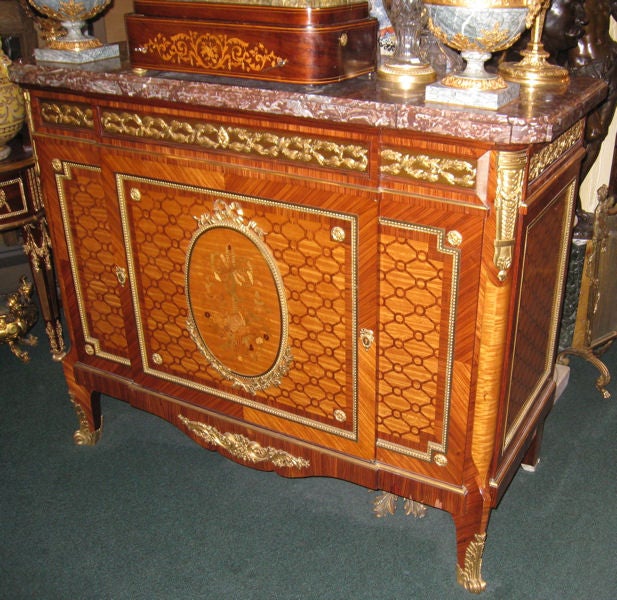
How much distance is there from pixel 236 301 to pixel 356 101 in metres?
0.67

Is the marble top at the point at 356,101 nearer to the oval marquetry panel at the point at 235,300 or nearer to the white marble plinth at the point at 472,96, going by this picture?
the white marble plinth at the point at 472,96

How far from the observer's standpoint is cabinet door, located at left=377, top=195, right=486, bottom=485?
1.59 meters

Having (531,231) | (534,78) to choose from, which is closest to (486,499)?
(531,231)

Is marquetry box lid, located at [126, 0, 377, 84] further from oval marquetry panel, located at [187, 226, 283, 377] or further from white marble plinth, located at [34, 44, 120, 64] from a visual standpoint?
oval marquetry panel, located at [187, 226, 283, 377]

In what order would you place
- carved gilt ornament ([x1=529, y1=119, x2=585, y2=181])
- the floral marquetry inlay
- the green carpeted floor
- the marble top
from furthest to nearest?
the green carpeted floor < the floral marquetry inlay < carved gilt ornament ([x1=529, y1=119, x2=585, y2=181]) < the marble top

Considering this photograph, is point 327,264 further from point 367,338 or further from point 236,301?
point 236,301

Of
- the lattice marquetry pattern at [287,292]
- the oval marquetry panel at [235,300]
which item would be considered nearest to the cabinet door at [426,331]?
the lattice marquetry pattern at [287,292]

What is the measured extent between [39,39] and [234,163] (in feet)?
5.91

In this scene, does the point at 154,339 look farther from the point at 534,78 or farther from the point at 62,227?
the point at 534,78

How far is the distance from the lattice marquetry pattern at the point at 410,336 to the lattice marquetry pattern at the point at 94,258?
0.88 m

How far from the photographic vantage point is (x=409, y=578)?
199 centimetres

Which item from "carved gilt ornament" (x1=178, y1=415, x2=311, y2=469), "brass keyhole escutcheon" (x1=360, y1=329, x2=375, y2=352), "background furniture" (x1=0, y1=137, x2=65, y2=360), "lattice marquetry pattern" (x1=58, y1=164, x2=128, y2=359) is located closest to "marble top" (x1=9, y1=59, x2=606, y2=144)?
Result: "lattice marquetry pattern" (x1=58, y1=164, x2=128, y2=359)

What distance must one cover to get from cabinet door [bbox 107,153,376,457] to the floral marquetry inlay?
0.25m

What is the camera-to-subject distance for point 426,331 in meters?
1.71
